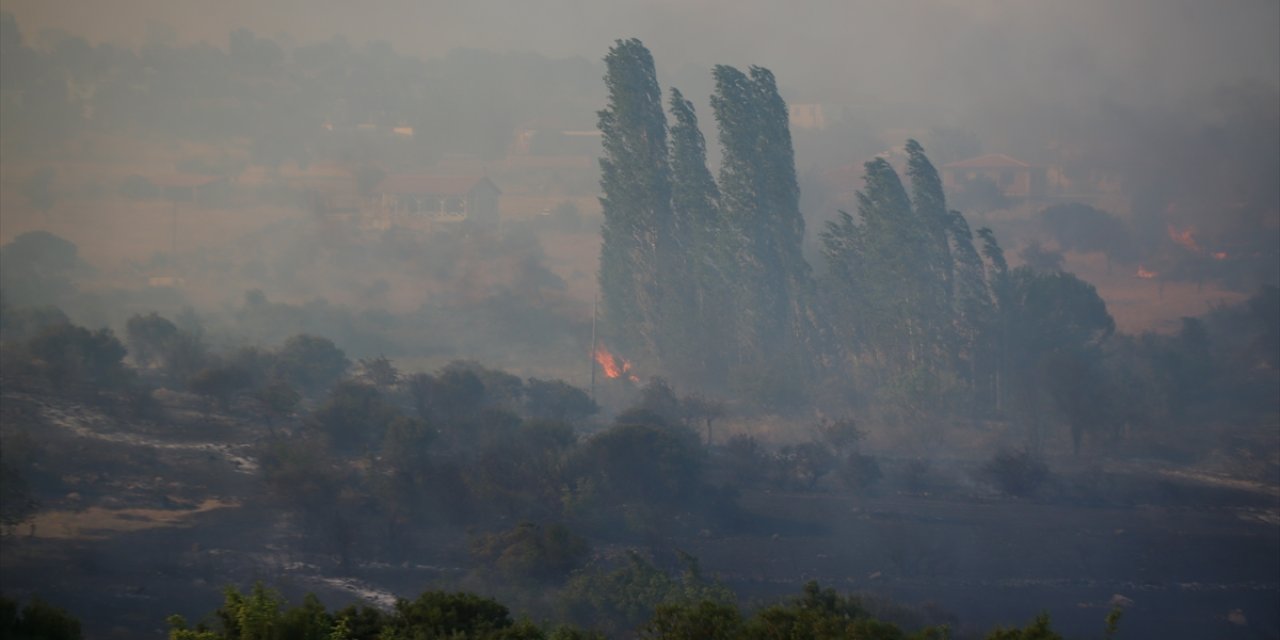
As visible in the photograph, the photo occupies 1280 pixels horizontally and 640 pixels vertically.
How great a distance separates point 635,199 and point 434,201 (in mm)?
28665

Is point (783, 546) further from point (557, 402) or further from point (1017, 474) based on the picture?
point (557, 402)

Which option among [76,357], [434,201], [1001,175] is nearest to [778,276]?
[76,357]

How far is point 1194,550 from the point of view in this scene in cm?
2550

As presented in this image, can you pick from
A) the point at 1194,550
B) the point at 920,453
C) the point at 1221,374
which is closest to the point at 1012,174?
the point at 1221,374

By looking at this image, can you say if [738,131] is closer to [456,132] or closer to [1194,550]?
[1194,550]

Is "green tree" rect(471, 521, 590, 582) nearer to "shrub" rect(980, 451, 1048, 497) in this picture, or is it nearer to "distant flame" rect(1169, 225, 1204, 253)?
"shrub" rect(980, 451, 1048, 497)

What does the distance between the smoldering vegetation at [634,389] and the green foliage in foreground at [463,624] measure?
0.05 m

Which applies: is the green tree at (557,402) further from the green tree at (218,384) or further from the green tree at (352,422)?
the green tree at (218,384)

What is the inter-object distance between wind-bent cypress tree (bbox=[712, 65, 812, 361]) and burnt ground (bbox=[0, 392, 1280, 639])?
984cm

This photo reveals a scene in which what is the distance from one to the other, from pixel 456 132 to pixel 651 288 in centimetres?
5438

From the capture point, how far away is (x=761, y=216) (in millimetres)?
38719

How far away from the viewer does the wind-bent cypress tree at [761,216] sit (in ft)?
126

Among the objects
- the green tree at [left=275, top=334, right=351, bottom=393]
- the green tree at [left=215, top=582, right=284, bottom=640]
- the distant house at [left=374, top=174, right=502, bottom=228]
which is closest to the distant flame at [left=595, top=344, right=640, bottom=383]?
the green tree at [left=275, top=334, right=351, bottom=393]

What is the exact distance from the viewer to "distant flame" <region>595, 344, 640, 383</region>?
39656 mm
